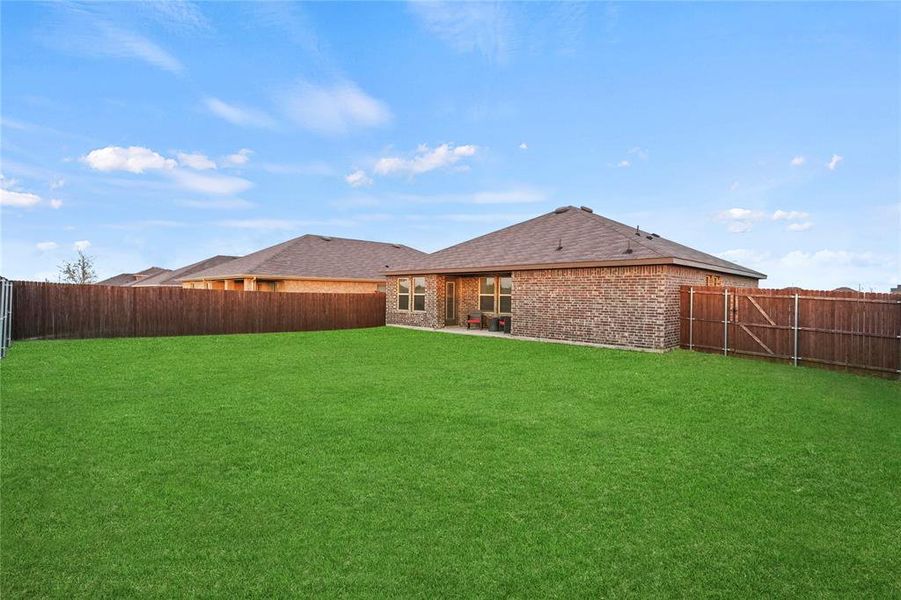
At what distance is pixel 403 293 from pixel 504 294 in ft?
17.7

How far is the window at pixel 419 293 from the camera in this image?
69.8 feet

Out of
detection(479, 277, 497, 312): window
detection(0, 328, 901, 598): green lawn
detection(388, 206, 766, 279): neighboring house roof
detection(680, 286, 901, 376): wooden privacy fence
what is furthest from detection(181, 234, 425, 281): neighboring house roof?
detection(0, 328, 901, 598): green lawn

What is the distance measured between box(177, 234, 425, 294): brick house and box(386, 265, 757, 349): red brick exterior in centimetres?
958

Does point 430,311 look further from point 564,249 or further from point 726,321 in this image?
point 726,321

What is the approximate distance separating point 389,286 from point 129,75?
1288 cm

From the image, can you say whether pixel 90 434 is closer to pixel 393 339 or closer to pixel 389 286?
pixel 393 339

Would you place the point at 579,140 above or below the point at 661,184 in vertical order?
above

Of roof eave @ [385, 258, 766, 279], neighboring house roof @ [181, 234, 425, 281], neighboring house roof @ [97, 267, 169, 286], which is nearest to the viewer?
roof eave @ [385, 258, 766, 279]

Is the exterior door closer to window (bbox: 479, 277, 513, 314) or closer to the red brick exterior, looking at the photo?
window (bbox: 479, 277, 513, 314)

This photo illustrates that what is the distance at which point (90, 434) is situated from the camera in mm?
5449

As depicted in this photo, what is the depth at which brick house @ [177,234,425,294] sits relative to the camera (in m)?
24.9

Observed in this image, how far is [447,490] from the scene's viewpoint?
3.94 metres

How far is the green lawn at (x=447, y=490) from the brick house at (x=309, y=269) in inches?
660

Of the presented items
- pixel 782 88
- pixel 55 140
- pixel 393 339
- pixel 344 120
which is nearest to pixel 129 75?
pixel 55 140
